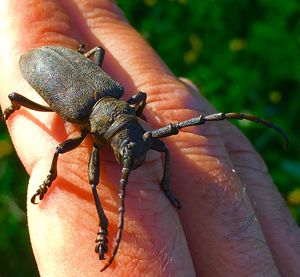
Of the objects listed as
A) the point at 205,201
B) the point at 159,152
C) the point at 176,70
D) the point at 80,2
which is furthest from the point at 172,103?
the point at 176,70

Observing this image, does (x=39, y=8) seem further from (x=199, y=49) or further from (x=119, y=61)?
(x=199, y=49)

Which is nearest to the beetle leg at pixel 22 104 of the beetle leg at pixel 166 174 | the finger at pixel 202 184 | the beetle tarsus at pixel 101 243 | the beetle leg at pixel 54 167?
the beetle leg at pixel 54 167

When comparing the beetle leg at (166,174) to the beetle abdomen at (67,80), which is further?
the beetle abdomen at (67,80)

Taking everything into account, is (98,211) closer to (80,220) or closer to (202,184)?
(80,220)

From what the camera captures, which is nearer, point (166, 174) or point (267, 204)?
point (166, 174)

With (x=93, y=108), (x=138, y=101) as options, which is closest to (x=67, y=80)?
(x=93, y=108)

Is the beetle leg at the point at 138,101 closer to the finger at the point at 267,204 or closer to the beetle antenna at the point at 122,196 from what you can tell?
the beetle antenna at the point at 122,196

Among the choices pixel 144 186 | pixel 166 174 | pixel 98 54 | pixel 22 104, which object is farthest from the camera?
pixel 98 54
